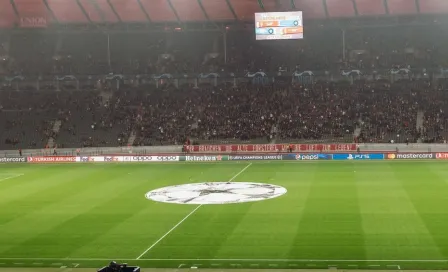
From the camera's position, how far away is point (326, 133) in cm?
6212

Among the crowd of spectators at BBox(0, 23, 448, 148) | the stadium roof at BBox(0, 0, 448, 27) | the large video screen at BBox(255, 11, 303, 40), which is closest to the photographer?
the large video screen at BBox(255, 11, 303, 40)

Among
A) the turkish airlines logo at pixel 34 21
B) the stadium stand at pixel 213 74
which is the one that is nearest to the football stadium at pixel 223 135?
the stadium stand at pixel 213 74

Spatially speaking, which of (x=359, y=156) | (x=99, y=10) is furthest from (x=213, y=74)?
(x=359, y=156)

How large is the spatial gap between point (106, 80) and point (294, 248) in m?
58.8

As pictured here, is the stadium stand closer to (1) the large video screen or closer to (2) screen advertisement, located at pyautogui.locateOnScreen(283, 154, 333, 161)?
(1) the large video screen

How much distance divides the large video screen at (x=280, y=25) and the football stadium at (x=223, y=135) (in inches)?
5.7

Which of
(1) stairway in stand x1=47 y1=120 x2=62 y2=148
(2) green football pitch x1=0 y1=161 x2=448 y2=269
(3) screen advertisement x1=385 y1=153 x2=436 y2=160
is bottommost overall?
(2) green football pitch x1=0 y1=161 x2=448 y2=269

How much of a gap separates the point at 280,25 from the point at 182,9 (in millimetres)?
12652

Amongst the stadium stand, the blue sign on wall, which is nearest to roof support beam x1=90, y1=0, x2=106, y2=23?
the stadium stand

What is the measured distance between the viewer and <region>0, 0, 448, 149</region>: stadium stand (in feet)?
213

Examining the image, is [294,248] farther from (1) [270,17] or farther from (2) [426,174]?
(1) [270,17]

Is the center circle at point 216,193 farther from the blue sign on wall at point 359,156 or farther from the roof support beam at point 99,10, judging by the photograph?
the roof support beam at point 99,10

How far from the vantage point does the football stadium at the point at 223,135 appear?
22.9 metres

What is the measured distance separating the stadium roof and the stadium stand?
0.52 ft
